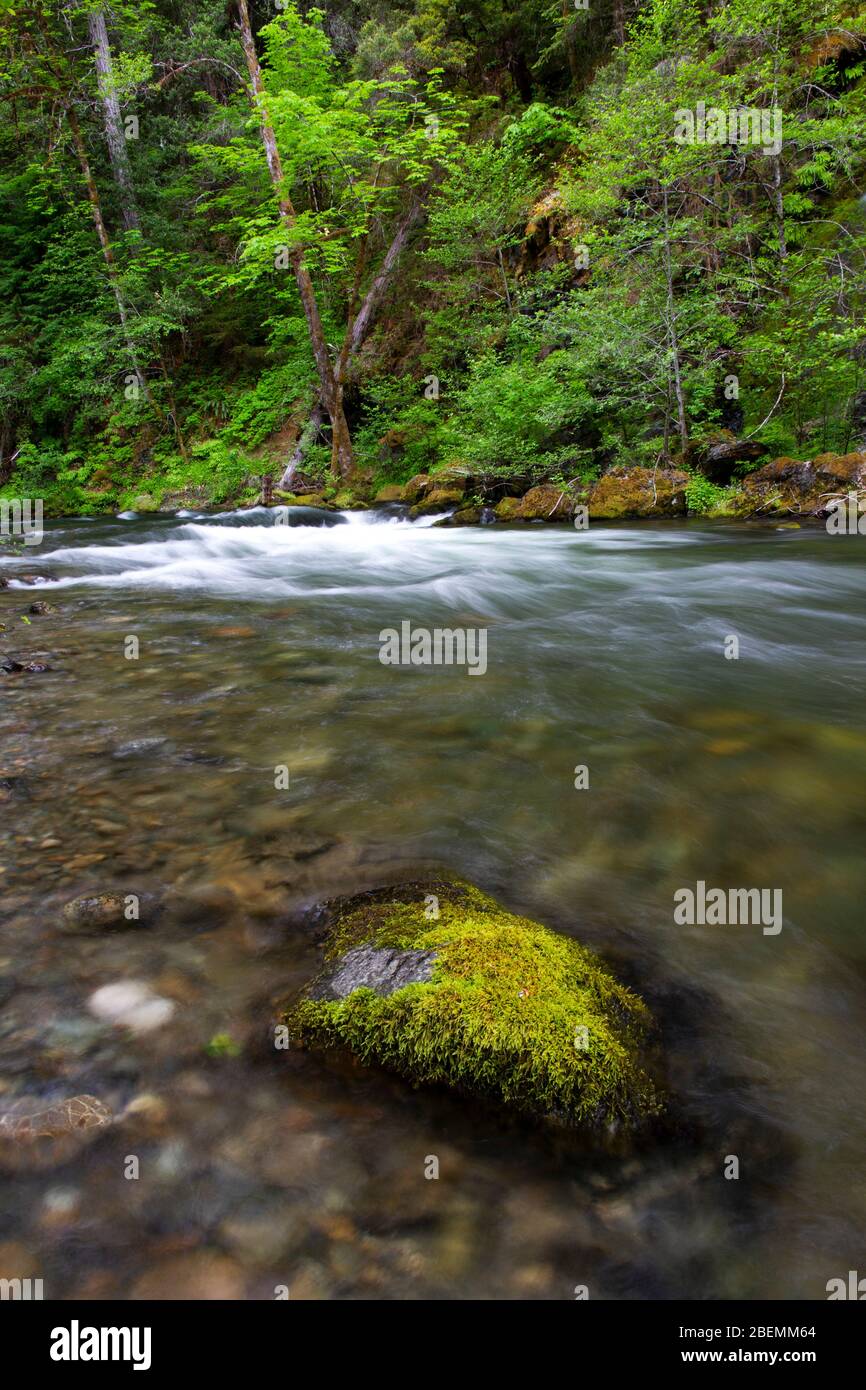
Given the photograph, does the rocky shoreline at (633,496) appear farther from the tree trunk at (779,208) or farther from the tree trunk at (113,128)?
the tree trunk at (113,128)

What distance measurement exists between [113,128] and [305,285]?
33.6ft

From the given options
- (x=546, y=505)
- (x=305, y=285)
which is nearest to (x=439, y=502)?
(x=546, y=505)

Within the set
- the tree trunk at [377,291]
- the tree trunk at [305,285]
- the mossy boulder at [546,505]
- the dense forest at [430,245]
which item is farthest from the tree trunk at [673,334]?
the tree trunk at [377,291]

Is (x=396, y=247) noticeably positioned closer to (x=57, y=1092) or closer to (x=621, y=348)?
(x=621, y=348)

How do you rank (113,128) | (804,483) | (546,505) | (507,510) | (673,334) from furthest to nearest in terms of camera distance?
(113,128) < (507,510) < (546,505) < (673,334) < (804,483)

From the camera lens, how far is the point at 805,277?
1089 centimetres

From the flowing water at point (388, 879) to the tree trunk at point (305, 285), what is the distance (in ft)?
39.4

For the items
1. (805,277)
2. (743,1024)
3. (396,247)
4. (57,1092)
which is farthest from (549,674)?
(396,247)

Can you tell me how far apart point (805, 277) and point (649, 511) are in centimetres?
417

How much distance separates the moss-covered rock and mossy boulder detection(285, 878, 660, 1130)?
1124 cm

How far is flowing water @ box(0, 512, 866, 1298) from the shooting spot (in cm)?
139

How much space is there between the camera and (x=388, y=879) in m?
2.53

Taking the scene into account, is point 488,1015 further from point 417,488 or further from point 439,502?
point 417,488

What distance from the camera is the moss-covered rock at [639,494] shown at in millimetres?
11945
